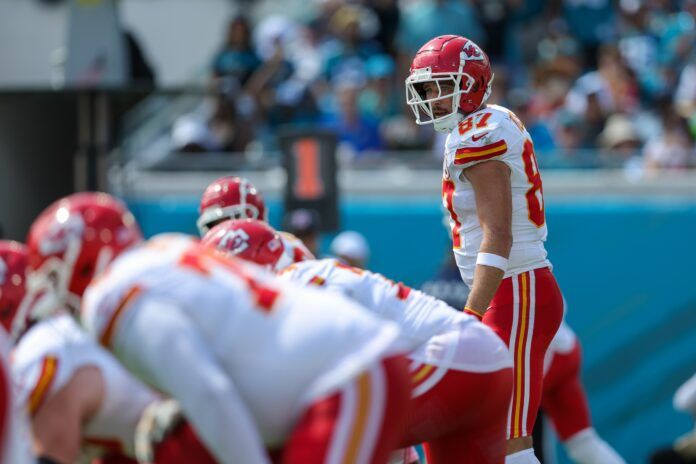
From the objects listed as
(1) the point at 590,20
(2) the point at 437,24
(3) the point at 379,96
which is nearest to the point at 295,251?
(3) the point at 379,96

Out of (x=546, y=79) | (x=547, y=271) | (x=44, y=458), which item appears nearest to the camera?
(x=44, y=458)

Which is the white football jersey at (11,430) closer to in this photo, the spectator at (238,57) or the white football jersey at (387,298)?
the white football jersey at (387,298)

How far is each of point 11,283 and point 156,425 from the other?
103cm

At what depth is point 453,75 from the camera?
5.37 m

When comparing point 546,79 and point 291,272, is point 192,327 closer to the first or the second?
point 291,272

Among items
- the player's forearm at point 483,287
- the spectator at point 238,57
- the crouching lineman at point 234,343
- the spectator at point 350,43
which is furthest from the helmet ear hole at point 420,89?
the spectator at point 238,57

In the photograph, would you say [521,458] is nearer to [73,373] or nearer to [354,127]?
[73,373]

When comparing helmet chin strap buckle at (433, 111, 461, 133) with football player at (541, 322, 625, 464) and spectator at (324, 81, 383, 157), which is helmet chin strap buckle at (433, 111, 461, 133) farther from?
spectator at (324, 81, 383, 157)

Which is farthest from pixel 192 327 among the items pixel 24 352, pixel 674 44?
pixel 674 44

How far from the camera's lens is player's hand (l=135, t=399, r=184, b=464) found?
12.6ft

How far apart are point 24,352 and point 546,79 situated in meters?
9.17

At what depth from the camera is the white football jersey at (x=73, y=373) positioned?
3680 mm

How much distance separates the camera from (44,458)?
371 cm

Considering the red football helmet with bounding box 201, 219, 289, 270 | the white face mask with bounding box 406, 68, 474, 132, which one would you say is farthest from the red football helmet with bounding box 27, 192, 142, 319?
the white face mask with bounding box 406, 68, 474, 132
